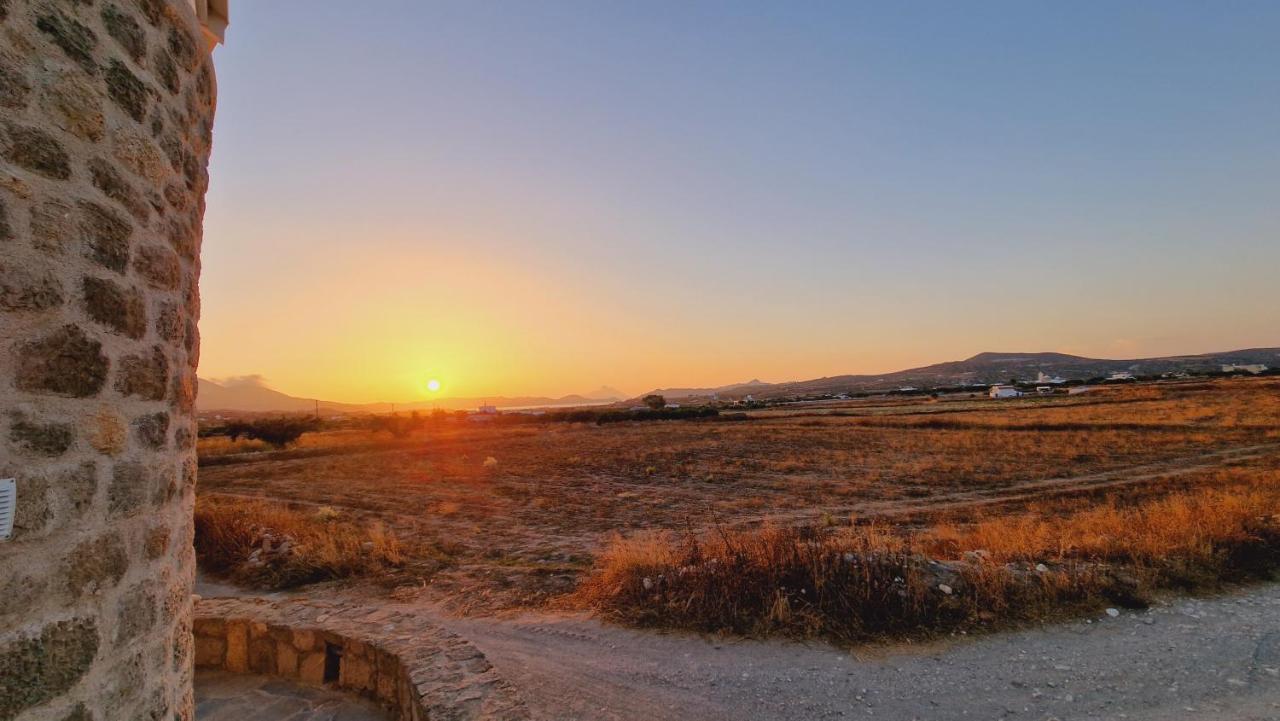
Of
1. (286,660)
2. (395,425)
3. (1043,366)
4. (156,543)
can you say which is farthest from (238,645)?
(1043,366)

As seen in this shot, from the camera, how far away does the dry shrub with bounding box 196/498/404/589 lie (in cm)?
845

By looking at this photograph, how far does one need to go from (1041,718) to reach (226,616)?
7.04 meters

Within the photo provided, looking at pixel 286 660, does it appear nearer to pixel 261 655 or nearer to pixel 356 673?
pixel 261 655

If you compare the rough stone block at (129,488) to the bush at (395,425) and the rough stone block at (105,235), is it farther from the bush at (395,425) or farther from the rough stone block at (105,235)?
the bush at (395,425)

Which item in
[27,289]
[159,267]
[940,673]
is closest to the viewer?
[27,289]

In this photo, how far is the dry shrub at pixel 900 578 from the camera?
6102mm

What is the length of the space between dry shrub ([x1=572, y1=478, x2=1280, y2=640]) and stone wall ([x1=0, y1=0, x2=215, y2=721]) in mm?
4760

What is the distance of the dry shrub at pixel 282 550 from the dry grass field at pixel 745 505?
4 centimetres

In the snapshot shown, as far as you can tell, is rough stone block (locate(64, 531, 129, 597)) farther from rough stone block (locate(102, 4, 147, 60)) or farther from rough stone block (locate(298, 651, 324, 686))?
rough stone block (locate(298, 651, 324, 686))

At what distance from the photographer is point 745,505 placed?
1423cm

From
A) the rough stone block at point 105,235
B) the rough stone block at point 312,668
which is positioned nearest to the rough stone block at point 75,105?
the rough stone block at point 105,235

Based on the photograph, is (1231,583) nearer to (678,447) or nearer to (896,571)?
(896,571)

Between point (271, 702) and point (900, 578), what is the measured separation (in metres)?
6.23

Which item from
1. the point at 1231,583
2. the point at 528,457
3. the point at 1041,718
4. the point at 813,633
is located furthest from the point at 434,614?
the point at 528,457
